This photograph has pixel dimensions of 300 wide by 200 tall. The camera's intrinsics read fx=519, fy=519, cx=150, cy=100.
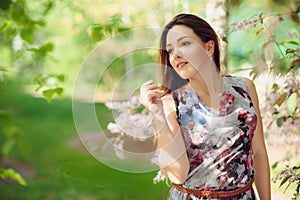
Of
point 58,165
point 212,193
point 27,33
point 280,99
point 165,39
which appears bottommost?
point 212,193

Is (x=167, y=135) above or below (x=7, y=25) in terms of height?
below

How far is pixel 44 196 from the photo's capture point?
8.04ft

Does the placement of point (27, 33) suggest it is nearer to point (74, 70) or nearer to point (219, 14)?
point (219, 14)

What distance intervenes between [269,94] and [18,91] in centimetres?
155

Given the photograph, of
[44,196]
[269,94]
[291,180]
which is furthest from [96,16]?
[291,180]

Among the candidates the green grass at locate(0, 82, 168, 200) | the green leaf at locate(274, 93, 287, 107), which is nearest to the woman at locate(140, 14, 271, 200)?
the green leaf at locate(274, 93, 287, 107)

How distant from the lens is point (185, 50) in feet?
3.52

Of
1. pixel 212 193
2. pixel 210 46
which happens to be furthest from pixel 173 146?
pixel 210 46

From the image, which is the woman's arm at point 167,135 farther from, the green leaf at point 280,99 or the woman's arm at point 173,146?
the green leaf at point 280,99

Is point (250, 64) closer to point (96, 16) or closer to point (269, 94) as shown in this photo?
point (269, 94)

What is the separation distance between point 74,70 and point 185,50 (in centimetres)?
159

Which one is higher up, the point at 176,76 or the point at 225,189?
the point at 176,76

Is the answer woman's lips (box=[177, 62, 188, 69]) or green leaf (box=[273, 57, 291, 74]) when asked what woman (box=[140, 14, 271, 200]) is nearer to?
woman's lips (box=[177, 62, 188, 69])

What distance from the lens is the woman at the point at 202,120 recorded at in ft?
3.47
